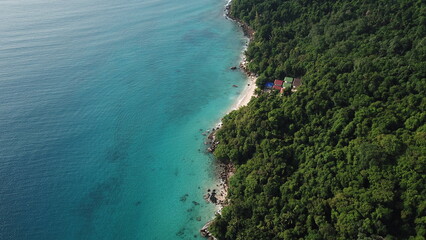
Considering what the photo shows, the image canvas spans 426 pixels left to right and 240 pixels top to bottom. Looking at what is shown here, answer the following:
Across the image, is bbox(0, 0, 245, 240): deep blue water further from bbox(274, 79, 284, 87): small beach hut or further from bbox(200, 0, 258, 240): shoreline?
bbox(274, 79, 284, 87): small beach hut

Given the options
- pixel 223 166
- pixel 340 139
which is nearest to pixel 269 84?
pixel 223 166

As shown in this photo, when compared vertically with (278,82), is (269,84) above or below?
below

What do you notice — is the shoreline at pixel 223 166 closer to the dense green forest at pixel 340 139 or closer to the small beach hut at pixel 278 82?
the dense green forest at pixel 340 139

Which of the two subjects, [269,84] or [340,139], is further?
[269,84]

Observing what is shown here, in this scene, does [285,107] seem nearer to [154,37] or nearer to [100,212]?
[100,212]

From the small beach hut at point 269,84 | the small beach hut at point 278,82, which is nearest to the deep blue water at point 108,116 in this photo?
the small beach hut at point 269,84

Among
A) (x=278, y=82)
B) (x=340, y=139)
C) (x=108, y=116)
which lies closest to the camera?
(x=340, y=139)

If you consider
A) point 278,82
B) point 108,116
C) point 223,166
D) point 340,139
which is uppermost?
point 108,116

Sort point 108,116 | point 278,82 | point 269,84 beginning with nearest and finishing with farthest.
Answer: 1. point 108,116
2. point 278,82
3. point 269,84

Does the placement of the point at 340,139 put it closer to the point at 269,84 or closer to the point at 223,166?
the point at 223,166
